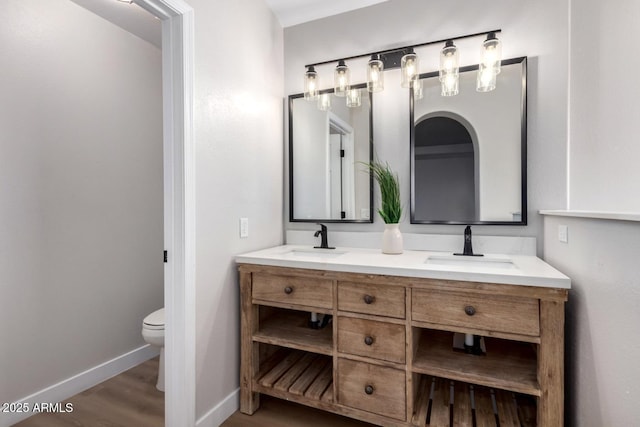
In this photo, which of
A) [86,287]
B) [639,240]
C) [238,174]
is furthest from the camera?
[86,287]

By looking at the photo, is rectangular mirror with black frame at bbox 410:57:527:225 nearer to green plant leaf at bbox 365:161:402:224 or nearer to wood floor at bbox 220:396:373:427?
green plant leaf at bbox 365:161:402:224

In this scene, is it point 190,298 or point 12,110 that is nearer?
point 190,298

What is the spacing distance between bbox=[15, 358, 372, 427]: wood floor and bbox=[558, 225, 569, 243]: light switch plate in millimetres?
1330

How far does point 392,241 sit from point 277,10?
181 centimetres

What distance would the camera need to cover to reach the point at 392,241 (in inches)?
70.7

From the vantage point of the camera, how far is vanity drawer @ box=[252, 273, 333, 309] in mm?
1552

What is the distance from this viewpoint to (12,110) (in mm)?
1707

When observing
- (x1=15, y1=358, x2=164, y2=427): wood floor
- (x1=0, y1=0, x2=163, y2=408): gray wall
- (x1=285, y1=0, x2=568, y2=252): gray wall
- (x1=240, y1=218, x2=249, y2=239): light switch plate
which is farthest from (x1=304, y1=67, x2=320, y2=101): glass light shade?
(x1=15, y1=358, x2=164, y2=427): wood floor

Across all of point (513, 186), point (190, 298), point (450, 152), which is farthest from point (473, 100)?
point (190, 298)

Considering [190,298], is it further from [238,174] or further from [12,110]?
[12,110]

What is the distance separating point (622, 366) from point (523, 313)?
32 centimetres

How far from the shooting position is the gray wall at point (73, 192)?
1712mm

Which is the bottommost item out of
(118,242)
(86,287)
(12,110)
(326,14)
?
(86,287)

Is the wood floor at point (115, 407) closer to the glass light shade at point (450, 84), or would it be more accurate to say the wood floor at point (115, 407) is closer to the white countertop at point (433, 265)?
the white countertop at point (433, 265)
